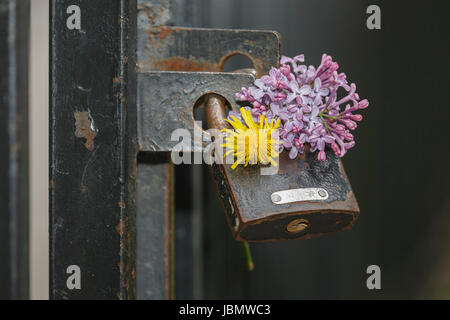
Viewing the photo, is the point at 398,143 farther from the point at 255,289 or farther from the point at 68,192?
the point at 68,192

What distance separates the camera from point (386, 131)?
79cm

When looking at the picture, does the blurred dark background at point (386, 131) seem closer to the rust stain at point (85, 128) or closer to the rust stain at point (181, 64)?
the rust stain at point (181, 64)

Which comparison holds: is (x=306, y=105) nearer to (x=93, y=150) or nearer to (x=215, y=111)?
(x=215, y=111)

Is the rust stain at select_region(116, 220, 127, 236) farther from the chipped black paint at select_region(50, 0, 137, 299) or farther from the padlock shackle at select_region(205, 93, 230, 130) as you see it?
the padlock shackle at select_region(205, 93, 230, 130)

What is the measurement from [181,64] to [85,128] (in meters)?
0.17

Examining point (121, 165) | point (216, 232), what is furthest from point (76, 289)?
point (216, 232)

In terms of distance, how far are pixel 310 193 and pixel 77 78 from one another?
1.07 feet

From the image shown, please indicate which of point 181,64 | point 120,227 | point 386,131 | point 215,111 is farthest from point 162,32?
point 386,131

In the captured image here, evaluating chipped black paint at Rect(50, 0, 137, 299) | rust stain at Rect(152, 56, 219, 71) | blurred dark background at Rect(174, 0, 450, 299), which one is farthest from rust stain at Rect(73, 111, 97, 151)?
blurred dark background at Rect(174, 0, 450, 299)

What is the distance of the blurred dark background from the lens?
2.45ft

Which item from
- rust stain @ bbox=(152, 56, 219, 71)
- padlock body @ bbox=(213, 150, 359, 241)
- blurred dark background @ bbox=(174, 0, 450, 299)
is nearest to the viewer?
padlock body @ bbox=(213, 150, 359, 241)

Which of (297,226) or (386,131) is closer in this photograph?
(297,226)

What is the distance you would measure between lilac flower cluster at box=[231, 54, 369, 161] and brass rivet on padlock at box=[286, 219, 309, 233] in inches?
3.2

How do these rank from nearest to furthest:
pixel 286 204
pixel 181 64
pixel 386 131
→ 1. pixel 286 204
2. pixel 181 64
3. pixel 386 131
